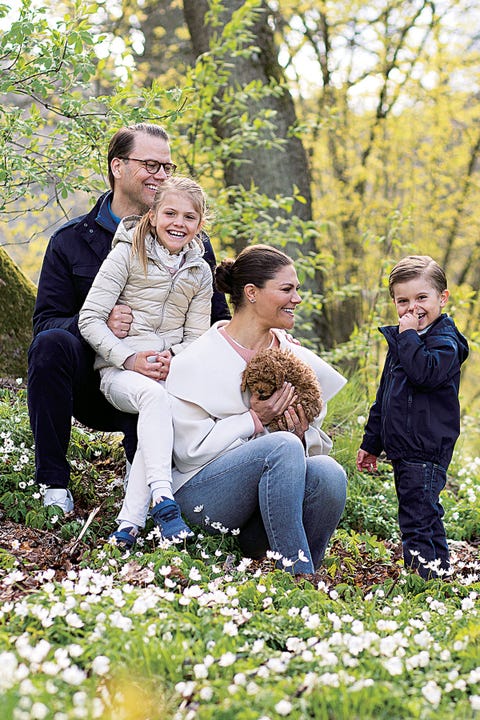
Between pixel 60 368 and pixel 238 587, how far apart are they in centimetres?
149

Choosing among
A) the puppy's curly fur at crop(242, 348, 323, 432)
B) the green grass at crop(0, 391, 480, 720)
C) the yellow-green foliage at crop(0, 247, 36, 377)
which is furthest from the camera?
the yellow-green foliage at crop(0, 247, 36, 377)

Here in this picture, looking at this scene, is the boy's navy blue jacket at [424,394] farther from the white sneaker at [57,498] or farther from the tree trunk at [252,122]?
the tree trunk at [252,122]

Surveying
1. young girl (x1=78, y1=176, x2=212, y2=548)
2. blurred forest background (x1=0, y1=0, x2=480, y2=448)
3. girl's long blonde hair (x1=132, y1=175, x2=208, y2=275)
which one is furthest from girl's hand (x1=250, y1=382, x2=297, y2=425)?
blurred forest background (x1=0, y1=0, x2=480, y2=448)

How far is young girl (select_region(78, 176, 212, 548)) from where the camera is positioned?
3947 millimetres

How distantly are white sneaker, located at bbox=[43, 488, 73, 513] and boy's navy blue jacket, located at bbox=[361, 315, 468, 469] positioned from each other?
5.14ft

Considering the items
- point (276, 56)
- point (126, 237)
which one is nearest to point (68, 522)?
point (126, 237)

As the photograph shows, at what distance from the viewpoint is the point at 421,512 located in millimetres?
3834

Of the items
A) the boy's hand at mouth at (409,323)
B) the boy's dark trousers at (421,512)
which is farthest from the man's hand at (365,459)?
the boy's hand at mouth at (409,323)

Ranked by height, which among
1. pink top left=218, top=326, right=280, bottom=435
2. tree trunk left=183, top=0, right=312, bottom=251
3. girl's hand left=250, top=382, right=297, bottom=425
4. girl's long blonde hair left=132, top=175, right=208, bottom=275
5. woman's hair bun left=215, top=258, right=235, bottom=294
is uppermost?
tree trunk left=183, top=0, right=312, bottom=251

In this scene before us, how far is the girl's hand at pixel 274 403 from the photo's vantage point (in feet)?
12.3

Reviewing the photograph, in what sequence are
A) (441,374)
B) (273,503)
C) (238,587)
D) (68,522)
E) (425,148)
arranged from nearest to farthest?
(238,587) → (273,503) → (441,374) → (68,522) → (425,148)

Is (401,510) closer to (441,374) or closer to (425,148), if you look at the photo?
(441,374)

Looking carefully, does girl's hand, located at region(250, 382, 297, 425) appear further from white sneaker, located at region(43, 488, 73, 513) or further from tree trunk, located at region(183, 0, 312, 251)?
tree trunk, located at region(183, 0, 312, 251)

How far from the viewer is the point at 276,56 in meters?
9.76
